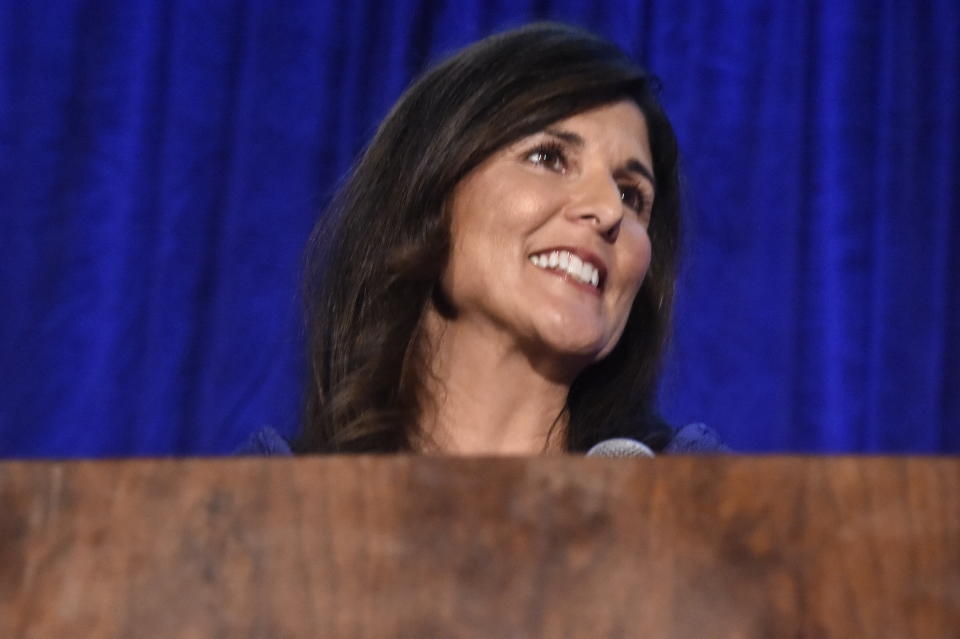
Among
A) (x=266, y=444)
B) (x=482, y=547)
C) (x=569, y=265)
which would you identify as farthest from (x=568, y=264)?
(x=482, y=547)

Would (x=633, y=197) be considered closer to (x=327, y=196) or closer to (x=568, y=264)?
(x=568, y=264)

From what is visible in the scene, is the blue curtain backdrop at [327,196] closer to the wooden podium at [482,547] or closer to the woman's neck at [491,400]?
the woman's neck at [491,400]

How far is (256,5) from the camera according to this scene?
221cm

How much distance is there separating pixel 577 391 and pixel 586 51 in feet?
1.11

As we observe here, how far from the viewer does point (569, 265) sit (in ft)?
4.17

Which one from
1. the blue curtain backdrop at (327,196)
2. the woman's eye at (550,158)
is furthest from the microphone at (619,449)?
the blue curtain backdrop at (327,196)

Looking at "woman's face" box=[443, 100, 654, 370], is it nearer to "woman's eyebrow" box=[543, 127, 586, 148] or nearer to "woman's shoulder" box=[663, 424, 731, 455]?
"woman's eyebrow" box=[543, 127, 586, 148]

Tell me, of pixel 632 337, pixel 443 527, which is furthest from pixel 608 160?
pixel 443 527

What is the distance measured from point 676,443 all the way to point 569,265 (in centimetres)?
19

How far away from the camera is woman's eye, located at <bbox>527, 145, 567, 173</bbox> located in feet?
4.30

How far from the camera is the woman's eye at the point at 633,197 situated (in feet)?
4.49

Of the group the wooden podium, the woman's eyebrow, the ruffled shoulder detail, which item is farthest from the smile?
the wooden podium

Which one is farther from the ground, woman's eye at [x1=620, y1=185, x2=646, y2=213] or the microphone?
the microphone

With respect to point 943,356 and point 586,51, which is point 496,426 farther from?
point 943,356
